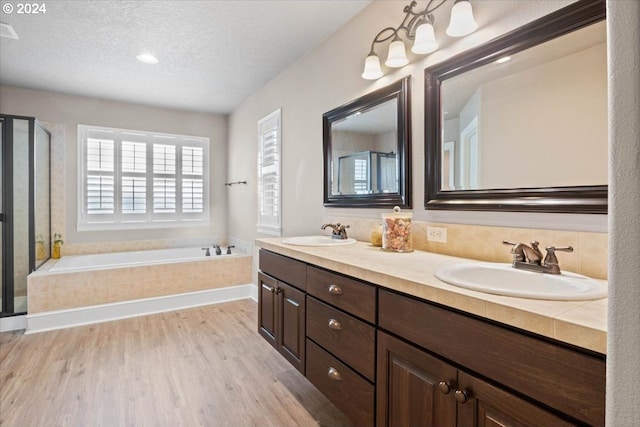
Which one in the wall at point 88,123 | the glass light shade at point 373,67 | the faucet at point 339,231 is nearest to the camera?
the glass light shade at point 373,67

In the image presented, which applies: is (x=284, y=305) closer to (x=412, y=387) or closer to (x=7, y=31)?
(x=412, y=387)

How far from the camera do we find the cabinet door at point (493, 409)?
80 cm

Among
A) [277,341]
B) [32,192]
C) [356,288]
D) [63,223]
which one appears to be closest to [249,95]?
[32,192]

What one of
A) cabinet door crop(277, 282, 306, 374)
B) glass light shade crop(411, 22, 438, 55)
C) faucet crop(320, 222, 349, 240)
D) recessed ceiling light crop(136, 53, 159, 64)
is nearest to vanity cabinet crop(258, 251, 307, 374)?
cabinet door crop(277, 282, 306, 374)

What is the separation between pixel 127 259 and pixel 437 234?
401 cm

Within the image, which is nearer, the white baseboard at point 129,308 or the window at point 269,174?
the white baseboard at point 129,308

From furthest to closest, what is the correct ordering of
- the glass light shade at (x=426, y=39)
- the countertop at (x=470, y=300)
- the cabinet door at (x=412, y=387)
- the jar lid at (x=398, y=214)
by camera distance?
A: 1. the jar lid at (x=398, y=214)
2. the glass light shade at (x=426, y=39)
3. the cabinet door at (x=412, y=387)
4. the countertop at (x=470, y=300)

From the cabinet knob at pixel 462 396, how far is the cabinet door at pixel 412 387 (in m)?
0.03

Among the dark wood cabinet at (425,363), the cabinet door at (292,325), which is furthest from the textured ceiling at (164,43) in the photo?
the cabinet door at (292,325)

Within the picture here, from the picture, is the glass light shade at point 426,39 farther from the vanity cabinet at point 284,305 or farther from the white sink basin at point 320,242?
the vanity cabinet at point 284,305

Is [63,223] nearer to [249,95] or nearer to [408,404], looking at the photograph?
[249,95]

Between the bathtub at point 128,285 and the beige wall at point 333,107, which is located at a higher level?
the beige wall at point 333,107

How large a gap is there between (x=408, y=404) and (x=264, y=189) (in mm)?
3014

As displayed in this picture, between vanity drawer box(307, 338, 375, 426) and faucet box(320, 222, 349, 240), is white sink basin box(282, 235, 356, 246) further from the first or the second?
vanity drawer box(307, 338, 375, 426)
